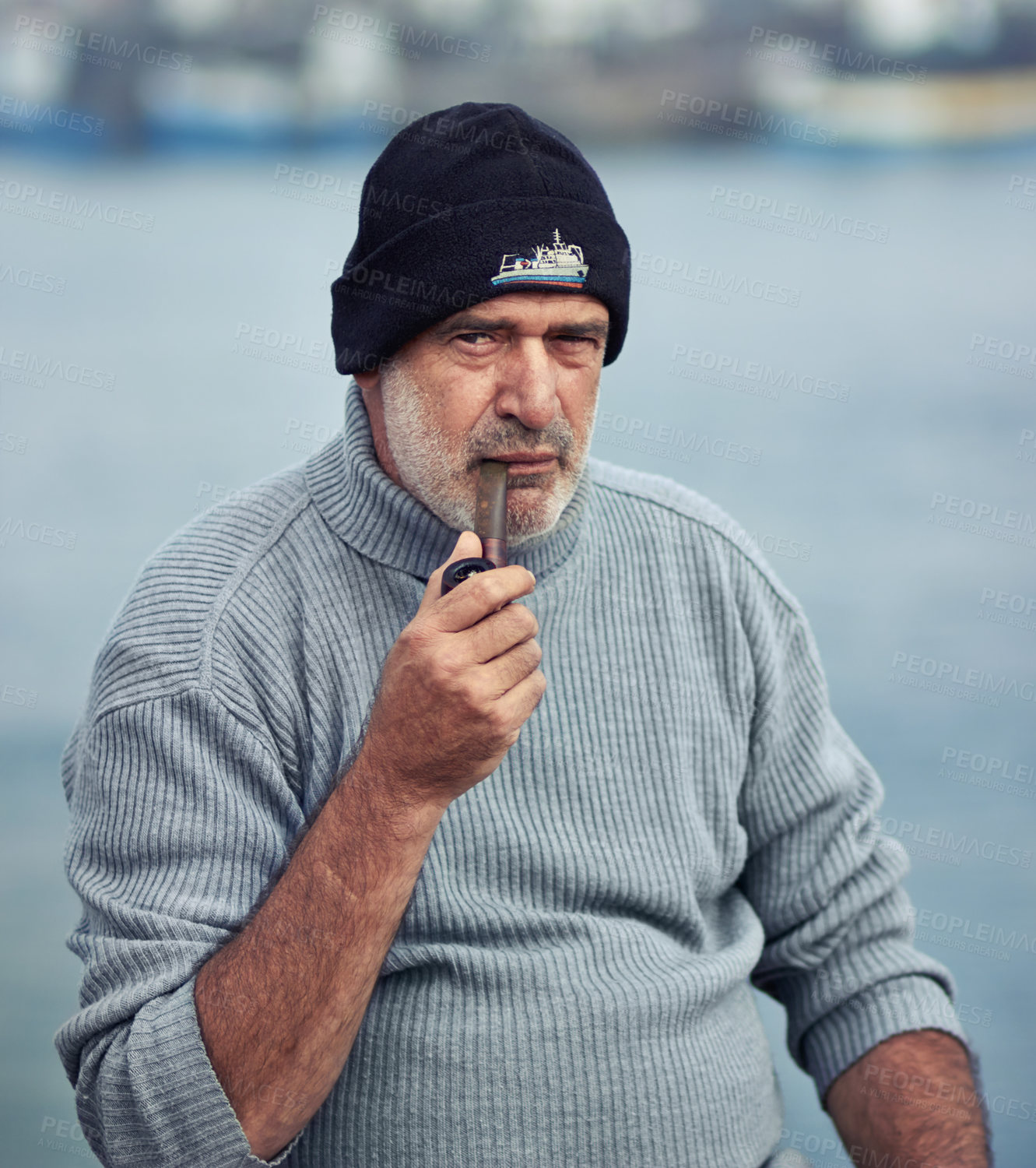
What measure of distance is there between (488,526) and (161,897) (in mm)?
450

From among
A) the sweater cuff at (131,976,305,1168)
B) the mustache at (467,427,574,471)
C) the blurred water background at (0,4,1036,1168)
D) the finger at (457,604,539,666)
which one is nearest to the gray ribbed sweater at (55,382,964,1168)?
the sweater cuff at (131,976,305,1168)

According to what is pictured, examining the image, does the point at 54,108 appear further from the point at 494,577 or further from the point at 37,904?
the point at 494,577

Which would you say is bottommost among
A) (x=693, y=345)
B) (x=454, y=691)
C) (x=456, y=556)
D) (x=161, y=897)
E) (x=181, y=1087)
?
(x=181, y=1087)

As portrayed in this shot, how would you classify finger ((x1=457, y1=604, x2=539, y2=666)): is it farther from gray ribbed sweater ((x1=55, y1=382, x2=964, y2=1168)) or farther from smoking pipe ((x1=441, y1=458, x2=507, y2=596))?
gray ribbed sweater ((x1=55, y1=382, x2=964, y2=1168))

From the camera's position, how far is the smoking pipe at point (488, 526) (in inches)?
44.8

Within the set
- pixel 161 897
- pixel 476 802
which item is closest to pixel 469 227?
pixel 476 802

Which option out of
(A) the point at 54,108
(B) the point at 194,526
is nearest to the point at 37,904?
(B) the point at 194,526

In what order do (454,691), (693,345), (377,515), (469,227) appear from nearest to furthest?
(454,691) → (469,227) → (377,515) → (693,345)

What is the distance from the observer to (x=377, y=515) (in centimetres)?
133

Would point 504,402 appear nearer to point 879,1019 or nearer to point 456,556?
point 456,556

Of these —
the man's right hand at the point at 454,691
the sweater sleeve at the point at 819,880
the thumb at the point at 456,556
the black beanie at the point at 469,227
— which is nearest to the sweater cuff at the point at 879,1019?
the sweater sleeve at the point at 819,880

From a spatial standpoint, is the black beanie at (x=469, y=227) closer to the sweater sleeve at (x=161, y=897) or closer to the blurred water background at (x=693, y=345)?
the sweater sleeve at (x=161, y=897)

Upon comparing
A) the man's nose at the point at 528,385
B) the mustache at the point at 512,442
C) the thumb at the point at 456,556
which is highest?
the man's nose at the point at 528,385

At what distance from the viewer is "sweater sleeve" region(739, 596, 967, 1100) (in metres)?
1.41
